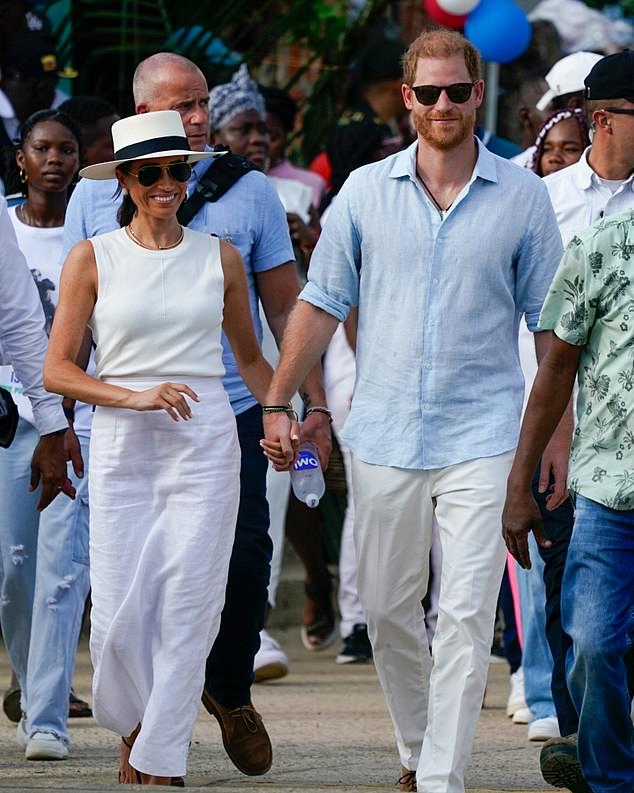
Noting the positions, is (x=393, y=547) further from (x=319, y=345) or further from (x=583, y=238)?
(x=583, y=238)

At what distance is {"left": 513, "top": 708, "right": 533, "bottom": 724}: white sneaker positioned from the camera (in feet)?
26.0

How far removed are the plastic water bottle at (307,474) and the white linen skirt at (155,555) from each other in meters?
0.40

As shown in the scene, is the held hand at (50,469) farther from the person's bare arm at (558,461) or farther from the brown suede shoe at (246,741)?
the person's bare arm at (558,461)

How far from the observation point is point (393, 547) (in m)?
5.96

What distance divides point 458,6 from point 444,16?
1.10 ft

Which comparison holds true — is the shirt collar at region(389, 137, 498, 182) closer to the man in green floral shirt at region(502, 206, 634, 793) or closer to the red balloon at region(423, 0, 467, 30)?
the man in green floral shirt at region(502, 206, 634, 793)

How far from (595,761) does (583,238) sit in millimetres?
1350

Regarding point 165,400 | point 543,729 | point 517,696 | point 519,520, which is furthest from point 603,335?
point 517,696

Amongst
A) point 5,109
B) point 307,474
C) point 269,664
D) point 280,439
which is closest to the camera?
point 280,439

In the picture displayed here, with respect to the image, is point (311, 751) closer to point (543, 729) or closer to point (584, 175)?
point (543, 729)

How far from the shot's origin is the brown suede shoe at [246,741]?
21.2ft

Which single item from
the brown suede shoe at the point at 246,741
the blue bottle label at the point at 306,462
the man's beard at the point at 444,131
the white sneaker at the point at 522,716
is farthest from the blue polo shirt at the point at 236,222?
the white sneaker at the point at 522,716

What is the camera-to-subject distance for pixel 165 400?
5.62 metres

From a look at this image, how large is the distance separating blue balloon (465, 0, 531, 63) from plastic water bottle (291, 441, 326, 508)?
583 cm
